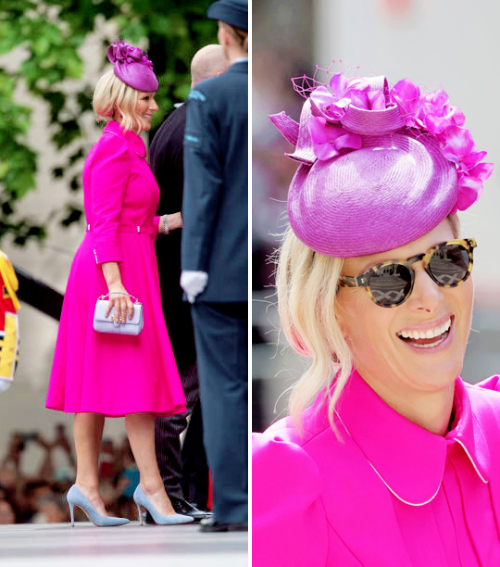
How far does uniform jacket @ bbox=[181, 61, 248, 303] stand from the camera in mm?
2703

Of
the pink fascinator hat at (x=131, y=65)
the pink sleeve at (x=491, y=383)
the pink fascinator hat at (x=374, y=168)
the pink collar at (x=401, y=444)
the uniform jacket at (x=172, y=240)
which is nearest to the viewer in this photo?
the pink fascinator hat at (x=374, y=168)

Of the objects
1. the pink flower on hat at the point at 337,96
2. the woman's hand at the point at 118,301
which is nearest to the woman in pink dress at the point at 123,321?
the woman's hand at the point at 118,301

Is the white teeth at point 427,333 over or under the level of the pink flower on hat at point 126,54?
under

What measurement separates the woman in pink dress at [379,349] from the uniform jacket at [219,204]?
2.09 feet

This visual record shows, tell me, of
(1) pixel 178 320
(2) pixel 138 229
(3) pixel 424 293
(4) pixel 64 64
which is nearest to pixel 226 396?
(1) pixel 178 320

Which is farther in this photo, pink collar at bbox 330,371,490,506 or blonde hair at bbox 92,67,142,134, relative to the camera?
blonde hair at bbox 92,67,142,134

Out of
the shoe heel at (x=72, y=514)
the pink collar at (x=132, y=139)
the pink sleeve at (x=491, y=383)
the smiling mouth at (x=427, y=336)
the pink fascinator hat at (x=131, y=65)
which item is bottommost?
the shoe heel at (x=72, y=514)

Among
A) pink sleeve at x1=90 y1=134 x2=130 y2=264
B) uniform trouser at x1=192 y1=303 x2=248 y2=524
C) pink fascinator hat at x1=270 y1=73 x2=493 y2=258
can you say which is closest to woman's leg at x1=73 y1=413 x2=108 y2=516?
uniform trouser at x1=192 y1=303 x2=248 y2=524

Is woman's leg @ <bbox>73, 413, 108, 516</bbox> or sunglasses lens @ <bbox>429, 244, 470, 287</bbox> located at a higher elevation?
sunglasses lens @ <bbox>429, 244, 470, 287</bbox>

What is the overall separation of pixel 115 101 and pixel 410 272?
1.44m

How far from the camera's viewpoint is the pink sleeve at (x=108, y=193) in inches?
115

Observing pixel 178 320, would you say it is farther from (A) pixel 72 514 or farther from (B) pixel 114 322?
(A) pixel 72 514

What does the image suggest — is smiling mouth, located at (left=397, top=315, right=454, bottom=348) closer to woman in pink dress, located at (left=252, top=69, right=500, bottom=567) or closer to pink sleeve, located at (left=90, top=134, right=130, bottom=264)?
woman in pink dress, located at (left=252, top=69, right=500, bottom=567)

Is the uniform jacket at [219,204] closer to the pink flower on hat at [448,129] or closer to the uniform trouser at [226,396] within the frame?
the uniform trouser at [226,396]
